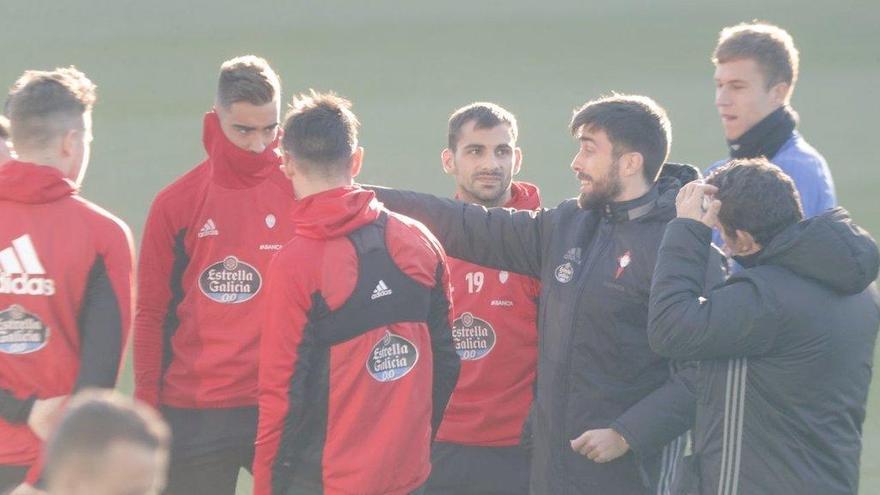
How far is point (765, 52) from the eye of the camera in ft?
11.3

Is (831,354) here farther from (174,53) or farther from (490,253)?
(174,53)

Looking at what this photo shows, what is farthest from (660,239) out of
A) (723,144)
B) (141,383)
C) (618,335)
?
(723,144)

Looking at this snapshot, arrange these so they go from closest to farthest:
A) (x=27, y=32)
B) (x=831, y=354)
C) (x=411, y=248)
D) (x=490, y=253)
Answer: (x=831, y=354) → (x=411, y=248) → (x=490, y=253) → (x=27, y=32)

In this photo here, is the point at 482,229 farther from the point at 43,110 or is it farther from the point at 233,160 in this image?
the point at 43,110

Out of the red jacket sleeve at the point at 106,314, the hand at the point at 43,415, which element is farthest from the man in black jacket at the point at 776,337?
the hand at the point at 43,415

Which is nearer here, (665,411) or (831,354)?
(831,354)

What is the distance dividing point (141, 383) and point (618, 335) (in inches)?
49.0

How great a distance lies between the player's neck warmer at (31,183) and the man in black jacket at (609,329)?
119 centimetres

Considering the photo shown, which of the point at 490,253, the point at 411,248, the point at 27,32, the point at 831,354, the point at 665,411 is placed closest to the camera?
the point at 831,354

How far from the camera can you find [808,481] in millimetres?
2627

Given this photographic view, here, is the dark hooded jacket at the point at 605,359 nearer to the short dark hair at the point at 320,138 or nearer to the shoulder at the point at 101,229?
the short dark hair at the point at 320,138

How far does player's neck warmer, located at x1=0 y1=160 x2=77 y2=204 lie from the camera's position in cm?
269

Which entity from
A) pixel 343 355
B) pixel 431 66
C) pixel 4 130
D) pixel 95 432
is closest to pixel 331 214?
pixel 343 355

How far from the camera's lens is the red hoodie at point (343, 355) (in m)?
2.64
